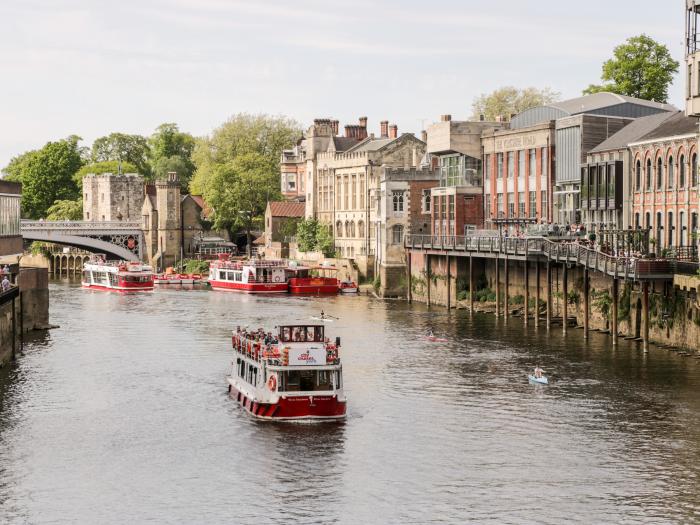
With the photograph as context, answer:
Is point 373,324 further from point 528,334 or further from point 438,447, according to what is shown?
point 438,447

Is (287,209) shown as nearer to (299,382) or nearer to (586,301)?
(586,301)

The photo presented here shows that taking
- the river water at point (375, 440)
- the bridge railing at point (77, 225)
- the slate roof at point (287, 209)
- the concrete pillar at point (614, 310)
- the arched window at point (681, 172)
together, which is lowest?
the river water at point (375, 440)

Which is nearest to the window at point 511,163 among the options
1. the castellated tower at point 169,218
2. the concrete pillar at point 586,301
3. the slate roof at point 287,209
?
the concrete pillar at point 586,301

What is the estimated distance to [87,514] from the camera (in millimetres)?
44375

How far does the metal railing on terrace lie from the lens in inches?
3017

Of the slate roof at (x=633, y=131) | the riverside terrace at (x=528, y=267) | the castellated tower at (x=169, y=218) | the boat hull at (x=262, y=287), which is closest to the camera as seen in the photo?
the riverside terrace at (x=528, y=267)

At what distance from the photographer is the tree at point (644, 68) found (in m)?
126

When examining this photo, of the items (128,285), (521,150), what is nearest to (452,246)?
(521,150)

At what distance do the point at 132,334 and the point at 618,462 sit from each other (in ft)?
164

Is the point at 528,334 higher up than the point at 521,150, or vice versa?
the point at 521,150

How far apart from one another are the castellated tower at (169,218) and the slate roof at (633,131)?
307 ft

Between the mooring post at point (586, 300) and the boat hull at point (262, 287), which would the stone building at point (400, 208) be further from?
the mooring post at point (586, 300)

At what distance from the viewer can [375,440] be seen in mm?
54562

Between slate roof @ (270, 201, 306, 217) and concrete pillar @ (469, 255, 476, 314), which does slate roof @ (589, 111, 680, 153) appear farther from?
slate roof @ (270, 201, 306, 217)
